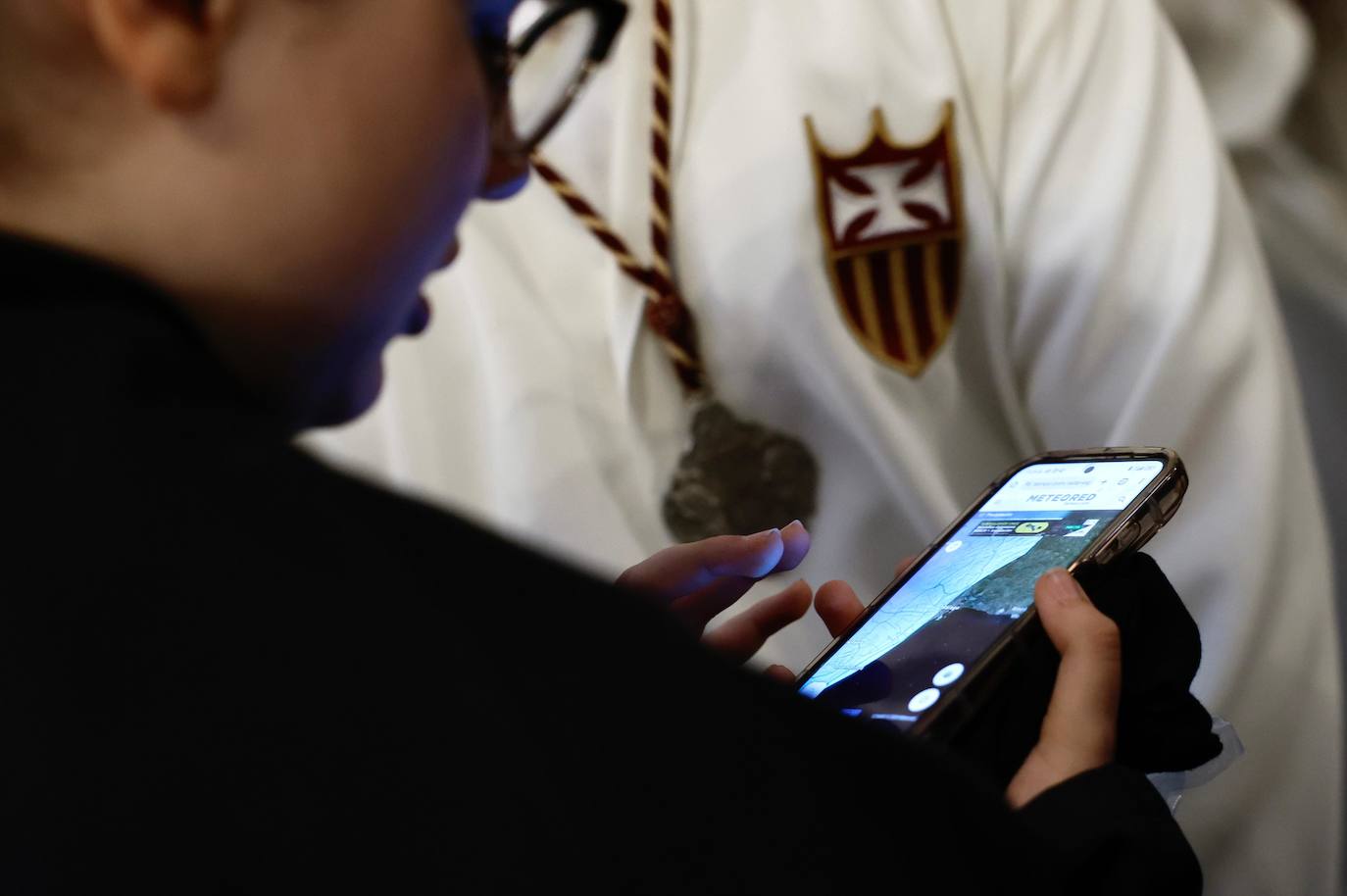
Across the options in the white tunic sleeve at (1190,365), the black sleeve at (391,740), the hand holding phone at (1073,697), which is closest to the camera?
the black sleeve at (391,740)

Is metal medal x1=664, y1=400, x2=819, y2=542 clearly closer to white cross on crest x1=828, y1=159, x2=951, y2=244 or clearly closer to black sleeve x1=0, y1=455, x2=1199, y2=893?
white cross on crest x1=828, y1=159, x2=951, y2=244

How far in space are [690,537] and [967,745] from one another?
38cm

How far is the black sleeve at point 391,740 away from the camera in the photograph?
0.74 feet

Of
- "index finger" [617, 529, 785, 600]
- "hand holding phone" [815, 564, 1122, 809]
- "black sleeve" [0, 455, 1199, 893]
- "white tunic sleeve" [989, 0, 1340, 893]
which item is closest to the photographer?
"black sleeve" [0, 455, 1199, 893]

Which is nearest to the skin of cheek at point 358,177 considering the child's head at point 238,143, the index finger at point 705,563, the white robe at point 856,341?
the child's head at point 238,143

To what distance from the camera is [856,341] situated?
75 cm

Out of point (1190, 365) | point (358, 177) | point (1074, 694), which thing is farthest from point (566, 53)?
point (1190, 365)

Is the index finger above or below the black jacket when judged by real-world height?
below

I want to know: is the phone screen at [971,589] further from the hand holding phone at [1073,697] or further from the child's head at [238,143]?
the child's head at [238,143]

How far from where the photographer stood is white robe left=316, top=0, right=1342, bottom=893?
0.71 m

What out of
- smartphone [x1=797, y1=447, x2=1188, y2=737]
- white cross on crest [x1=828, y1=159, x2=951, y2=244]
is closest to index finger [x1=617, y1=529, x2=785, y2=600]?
smartphone [x1=797, y1=447, x2=1188, y2=737]

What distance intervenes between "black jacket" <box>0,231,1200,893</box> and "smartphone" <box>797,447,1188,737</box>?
133 millimetres

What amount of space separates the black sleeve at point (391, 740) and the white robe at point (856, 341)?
48 cm

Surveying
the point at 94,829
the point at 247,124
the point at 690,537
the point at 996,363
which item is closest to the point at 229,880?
the point at 94,829
